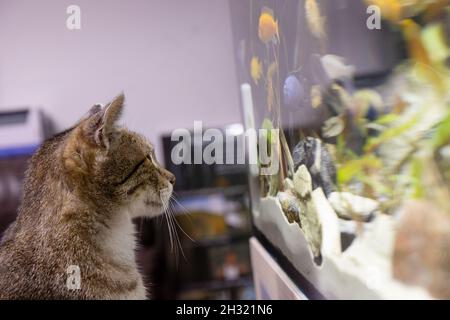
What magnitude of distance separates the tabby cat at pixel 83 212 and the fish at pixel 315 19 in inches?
9.3

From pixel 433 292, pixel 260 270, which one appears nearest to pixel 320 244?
pixel 433 292

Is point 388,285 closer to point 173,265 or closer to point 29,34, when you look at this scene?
point 29,34

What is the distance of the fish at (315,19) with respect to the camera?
383mm

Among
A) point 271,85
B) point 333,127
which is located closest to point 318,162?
point 333,127

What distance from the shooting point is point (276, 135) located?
0.57 metres

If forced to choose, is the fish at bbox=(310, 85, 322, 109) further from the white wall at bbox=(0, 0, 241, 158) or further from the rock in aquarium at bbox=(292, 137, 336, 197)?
the white wall at bbox=(0, 0, 241, 158)

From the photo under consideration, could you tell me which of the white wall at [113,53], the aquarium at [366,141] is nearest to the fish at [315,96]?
the aquarium at [366,141]

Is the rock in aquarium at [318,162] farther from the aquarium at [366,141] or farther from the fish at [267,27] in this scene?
the fish at [267,27]

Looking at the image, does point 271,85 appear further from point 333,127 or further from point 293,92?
point 333,127

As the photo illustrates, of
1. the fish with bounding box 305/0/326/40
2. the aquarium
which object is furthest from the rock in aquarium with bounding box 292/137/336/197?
the fish with bounding box 305/0/326/40

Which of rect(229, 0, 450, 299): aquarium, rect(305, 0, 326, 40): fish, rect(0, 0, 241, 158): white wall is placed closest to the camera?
rect(229, 0, 450, 299): aquarium

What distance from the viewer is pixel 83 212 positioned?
0.54m

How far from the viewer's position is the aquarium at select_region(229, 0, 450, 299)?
0.91 feet

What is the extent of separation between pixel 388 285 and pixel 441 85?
0.16 meters
